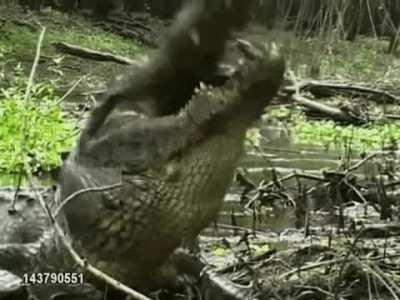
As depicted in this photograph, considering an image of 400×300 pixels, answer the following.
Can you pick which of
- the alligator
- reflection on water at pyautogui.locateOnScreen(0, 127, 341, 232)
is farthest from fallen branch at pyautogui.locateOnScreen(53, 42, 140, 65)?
the alligator

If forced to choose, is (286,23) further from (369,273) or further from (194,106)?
(369,273)

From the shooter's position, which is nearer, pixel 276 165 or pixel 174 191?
pixel 174 191

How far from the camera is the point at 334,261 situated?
4.06 meters

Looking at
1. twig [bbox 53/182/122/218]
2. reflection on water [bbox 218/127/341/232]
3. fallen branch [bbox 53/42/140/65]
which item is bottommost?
reflection on water [bbox 218/127/341/232]

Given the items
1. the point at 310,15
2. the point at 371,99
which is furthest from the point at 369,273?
the point at 371,99


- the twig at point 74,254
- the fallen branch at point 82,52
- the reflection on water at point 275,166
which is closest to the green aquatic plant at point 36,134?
the reflection on water at point 275,166

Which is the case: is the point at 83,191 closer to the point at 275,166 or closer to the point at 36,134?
the point at 36,134

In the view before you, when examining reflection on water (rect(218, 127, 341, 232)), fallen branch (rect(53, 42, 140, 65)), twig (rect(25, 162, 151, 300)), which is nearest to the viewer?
twig (rect(25, 162, 151, 300))

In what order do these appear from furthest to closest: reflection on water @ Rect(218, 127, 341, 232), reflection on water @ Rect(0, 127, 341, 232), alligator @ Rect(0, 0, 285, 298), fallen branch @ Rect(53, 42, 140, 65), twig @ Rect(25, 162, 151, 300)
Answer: reflection on water @ Rect(218, 127, 341, 232), reflection on water @ Rect(0, 127, 341, 232), fallen branch @ Rect(53, 42, 140, 65), alligator @ Rect(0, 0, 285, 298), twig @ Rect(25, 162, 151, 300)

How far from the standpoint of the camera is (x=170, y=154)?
3.18 m

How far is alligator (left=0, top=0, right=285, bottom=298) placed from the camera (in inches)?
122

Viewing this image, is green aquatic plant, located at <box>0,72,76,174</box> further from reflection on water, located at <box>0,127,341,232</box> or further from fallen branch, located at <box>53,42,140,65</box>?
fallen branch, located at <box>53,42,140,65</box>

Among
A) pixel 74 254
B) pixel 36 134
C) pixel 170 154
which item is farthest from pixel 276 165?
pixel 74 254

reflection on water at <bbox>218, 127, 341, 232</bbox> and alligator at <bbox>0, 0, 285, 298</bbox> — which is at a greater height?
alligator at <bbox>0, 0, 285, 298</bbox>
